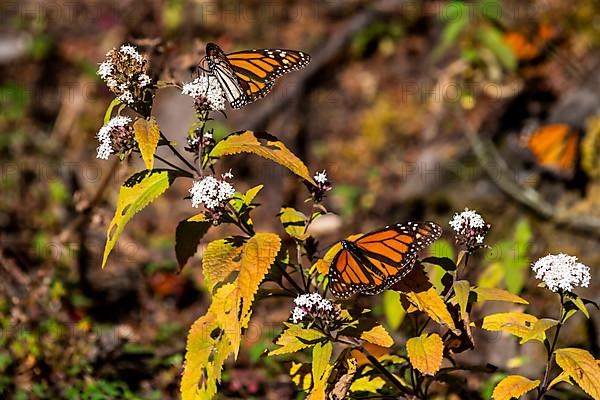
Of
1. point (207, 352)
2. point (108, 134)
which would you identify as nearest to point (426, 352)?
point (207, 352)

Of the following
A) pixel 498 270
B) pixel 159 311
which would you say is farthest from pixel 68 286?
pixel 498 270

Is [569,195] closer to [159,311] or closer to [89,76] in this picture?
[159,311]

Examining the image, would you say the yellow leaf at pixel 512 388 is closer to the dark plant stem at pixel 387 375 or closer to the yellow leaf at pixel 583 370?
the yellow leaf at pixel 583 370

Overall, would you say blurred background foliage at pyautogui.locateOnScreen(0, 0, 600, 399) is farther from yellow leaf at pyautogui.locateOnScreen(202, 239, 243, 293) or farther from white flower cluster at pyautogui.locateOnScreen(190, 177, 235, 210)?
white flower cluster at pyautogui.locateOnScreen(190, 177, 235, 210)

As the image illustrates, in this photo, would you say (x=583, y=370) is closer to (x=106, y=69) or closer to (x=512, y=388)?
(x=512, y=388)

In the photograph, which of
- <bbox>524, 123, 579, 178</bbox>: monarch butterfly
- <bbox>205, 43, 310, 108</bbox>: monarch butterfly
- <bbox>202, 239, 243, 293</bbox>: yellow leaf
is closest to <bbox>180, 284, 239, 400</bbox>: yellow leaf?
<bbox>202, 239, 243, 293</bbox>: yellow leaf
